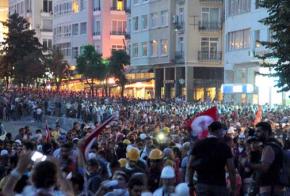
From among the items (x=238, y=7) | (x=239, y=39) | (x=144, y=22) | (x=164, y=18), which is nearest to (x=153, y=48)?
(x=144, y=22)

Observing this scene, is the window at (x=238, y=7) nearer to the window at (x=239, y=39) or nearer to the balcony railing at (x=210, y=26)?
the window at (x=239, y=39)

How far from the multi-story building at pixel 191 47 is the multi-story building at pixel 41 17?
123 feet

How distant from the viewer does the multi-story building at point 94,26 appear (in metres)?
91.0

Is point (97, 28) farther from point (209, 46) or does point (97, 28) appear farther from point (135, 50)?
point (209, 46)

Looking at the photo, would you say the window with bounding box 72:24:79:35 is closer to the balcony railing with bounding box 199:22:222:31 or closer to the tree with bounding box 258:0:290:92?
the balcony railing with bounding box 199:22:222:31

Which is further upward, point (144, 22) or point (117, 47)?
point (144, 22)

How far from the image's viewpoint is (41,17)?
10931 centimetres

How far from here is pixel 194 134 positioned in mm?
13789

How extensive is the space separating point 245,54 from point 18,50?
28.3m

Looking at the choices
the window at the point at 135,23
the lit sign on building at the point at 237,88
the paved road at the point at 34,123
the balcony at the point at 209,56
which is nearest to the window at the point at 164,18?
the balcony at the point at 209,56

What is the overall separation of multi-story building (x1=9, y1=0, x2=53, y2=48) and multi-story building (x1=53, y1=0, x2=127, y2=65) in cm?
928

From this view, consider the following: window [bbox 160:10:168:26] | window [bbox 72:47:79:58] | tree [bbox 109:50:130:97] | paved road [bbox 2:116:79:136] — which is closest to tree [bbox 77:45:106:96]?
tree [bbox 109:50:130:97]

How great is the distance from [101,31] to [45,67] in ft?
39.4

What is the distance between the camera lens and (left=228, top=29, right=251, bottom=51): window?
59.4 metres
